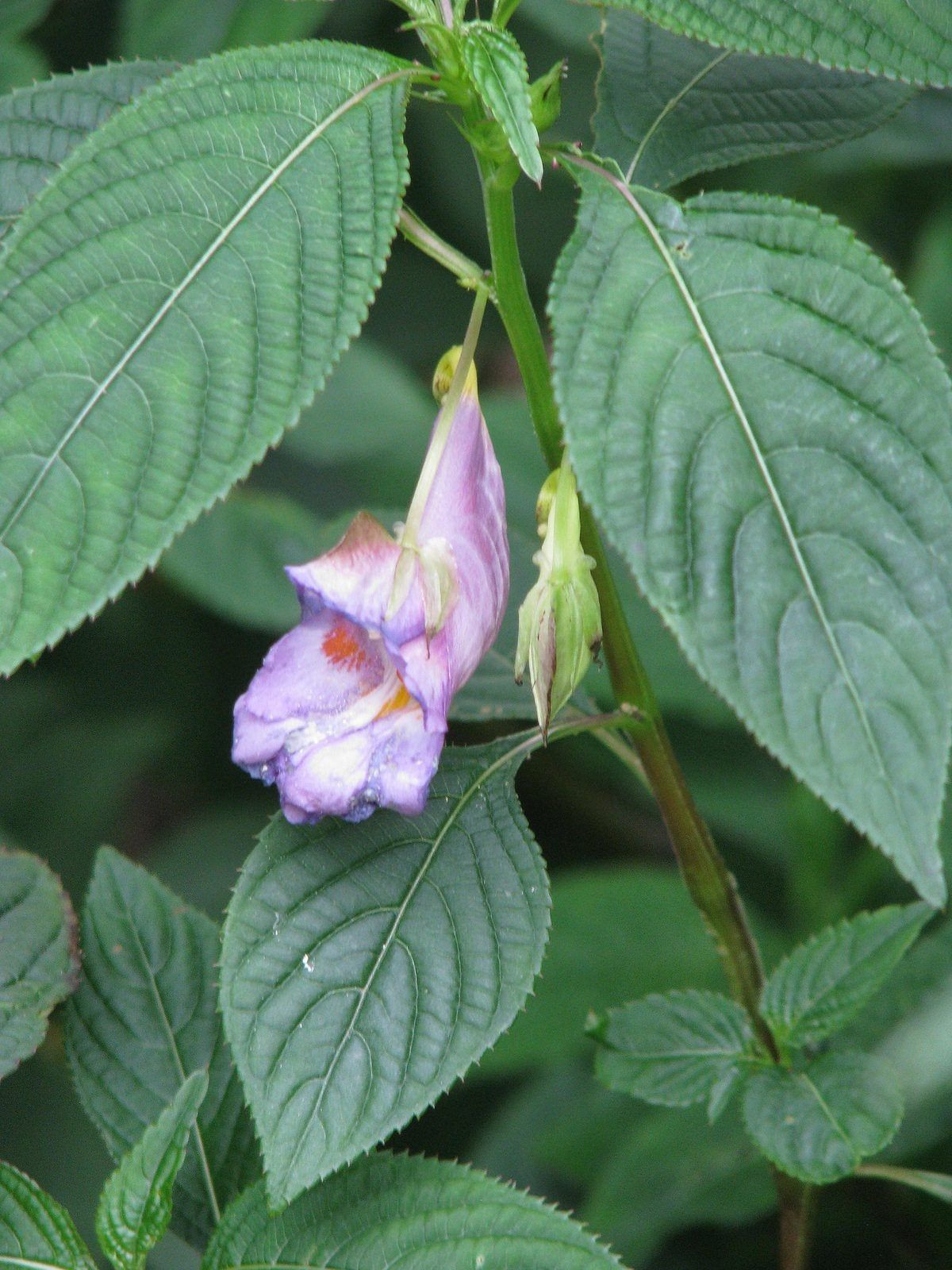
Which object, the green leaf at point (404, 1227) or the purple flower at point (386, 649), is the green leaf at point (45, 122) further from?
the green leaf at point (404, 1227)

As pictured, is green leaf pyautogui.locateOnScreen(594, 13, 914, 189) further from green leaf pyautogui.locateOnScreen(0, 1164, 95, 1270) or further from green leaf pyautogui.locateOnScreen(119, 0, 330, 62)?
green leaf pyautogui.locateOnScreen(0, 1164, 95, 1270)

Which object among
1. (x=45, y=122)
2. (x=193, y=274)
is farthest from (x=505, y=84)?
(x=45, y=122)

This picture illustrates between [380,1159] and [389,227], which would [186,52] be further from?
[380,1159]

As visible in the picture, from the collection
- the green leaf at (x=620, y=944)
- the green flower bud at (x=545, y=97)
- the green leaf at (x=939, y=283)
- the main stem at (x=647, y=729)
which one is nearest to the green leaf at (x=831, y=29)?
the green flower bud at (x=545, y=97)

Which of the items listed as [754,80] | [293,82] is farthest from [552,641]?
[754,80]

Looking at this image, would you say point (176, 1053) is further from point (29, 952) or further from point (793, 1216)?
point (793, 1216)
